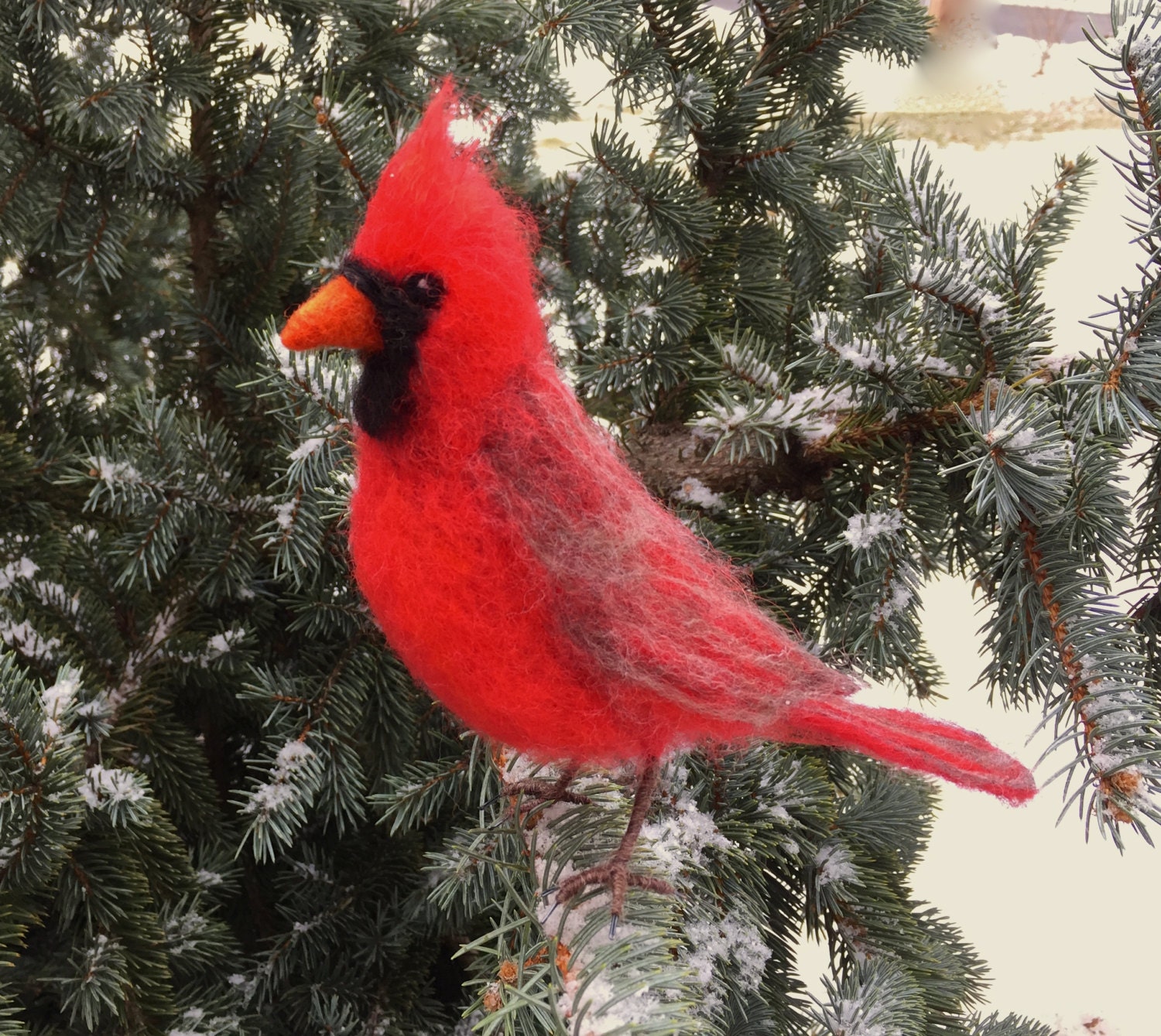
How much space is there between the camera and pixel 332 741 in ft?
Answer: 2.12

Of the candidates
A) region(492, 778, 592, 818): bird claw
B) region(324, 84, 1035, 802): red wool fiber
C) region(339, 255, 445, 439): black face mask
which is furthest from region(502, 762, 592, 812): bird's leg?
region(339, 255, 445, 439): black face mask

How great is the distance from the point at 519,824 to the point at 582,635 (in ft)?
0.54

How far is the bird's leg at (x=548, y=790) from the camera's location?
0.59 m

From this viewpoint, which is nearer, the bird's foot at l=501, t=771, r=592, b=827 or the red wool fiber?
the red wool fiber

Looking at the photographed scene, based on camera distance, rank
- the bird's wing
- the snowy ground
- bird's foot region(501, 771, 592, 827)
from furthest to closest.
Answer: the snowy ground, bird's foot region(501, 771, 592, 827), the bird's wing

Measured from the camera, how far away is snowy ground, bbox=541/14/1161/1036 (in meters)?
1.15

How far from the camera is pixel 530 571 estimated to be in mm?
460

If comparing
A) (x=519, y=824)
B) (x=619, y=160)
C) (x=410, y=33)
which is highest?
(x=410, y=33)

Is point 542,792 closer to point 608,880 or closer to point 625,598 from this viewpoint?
point 608,880

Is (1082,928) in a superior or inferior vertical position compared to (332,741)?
superior

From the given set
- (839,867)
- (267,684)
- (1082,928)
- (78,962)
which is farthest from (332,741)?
(1082,928)

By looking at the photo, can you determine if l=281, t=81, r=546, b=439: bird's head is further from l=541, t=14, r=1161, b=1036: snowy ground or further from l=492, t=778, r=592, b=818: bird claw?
l=541, t=14, r=1161, b=1036: snowy ground

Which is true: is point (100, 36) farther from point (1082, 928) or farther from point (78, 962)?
point (1082, 928)

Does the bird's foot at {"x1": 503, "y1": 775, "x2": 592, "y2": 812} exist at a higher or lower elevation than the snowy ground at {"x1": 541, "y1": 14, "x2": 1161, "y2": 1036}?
lower
